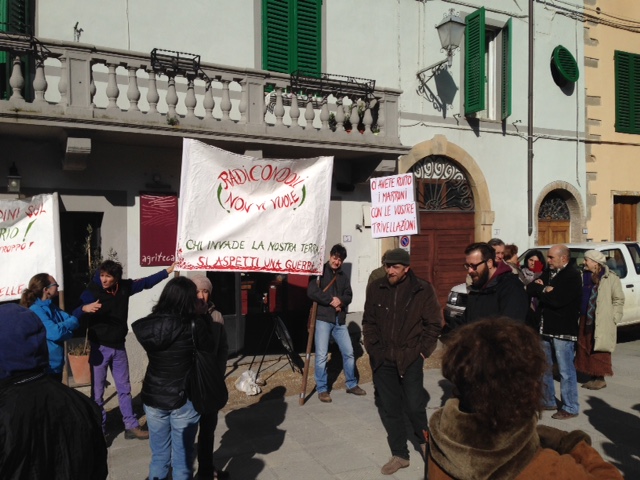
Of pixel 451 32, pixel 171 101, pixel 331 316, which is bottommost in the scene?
pixel 331 316

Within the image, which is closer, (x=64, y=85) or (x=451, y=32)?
(x=64, y=85)

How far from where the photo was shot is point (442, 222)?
40.1 feet

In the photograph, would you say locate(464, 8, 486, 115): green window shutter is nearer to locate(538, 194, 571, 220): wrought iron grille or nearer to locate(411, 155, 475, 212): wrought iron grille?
locate(411, 155, 475, 212): wrought iron grille

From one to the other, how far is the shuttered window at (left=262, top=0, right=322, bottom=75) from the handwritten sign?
121 inches

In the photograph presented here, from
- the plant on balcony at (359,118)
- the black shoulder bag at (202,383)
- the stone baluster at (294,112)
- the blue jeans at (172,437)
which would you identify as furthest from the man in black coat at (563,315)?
the plant on balcony at (359,118)

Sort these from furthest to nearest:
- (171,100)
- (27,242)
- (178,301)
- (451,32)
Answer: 1. (451,32)
2. (171,100)
3. (27,242)
4. (178,301)

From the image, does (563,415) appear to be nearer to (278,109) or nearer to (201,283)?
(201,283)

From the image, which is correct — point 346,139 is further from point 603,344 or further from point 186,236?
point 603,344

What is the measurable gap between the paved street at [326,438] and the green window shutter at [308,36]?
591 centimetres

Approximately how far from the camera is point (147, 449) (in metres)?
5.61

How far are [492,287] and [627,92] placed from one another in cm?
1209

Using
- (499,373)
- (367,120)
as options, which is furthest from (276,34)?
(499,373)

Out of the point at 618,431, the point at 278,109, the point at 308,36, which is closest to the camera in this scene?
the point at 618,431

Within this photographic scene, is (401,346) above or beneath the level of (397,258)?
beneath
